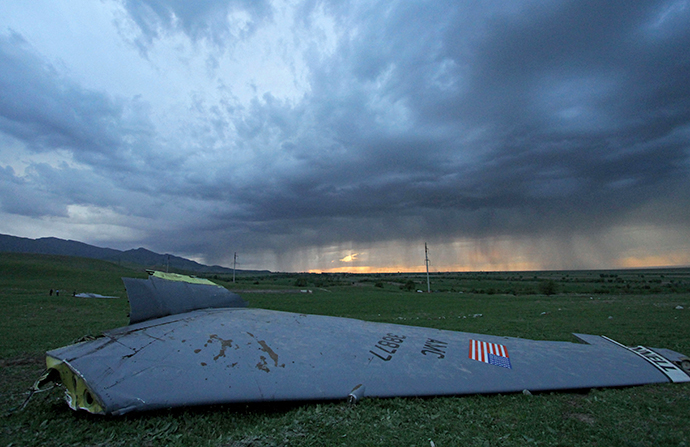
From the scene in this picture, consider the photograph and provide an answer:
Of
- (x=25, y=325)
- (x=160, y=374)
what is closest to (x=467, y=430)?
(x=160, y=374)

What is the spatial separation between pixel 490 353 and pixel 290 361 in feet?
10.6

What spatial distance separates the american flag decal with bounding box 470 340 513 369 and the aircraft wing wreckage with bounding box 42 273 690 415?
0.02 m

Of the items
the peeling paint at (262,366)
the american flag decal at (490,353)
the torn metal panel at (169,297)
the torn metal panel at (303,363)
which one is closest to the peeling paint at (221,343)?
the torn metal panel at (303,363)

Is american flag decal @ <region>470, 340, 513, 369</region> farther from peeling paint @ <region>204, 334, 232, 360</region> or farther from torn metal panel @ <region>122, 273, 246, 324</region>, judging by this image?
torn metal panel @ <region>122, 273, 246, 324</region>

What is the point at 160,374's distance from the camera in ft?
12.7

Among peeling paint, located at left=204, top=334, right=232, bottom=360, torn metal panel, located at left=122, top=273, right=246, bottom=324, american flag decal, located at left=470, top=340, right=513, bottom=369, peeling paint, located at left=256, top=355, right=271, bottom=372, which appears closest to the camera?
peeling paint, located at left=256, top=355, right=271, bottom=372

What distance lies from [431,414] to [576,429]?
172 cm

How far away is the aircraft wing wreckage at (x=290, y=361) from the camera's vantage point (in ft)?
12.3

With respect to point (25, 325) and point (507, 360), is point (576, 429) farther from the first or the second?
point (25, 325)

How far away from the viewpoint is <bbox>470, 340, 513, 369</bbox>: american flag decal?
5000mm

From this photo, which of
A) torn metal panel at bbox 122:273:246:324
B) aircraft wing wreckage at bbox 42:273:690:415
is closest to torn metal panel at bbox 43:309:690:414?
aircraft wing wreckage at bbox 42:273:690:415

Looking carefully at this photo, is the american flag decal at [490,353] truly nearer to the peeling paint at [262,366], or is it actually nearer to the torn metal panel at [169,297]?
the peeling paint at [262,366]

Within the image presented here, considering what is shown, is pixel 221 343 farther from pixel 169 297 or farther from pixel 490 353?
pixel 490 353

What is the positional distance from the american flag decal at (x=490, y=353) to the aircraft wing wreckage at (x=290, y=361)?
0.02 m
